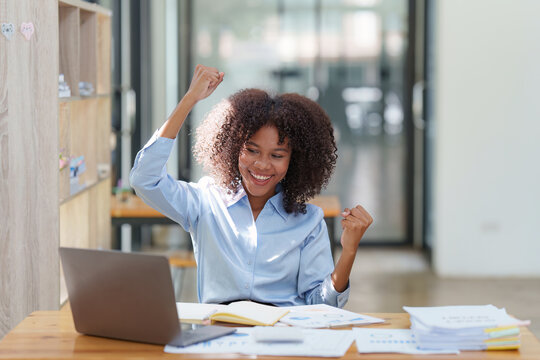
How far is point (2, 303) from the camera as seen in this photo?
289 cm

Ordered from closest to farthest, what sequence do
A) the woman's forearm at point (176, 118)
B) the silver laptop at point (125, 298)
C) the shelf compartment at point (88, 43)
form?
the silver laptop at point (125, 298)
the woman's forearm at point (176, 118)
the shelf compartment at point (88, 43)

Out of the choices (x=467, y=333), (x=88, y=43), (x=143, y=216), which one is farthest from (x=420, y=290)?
(x=467, y=333)

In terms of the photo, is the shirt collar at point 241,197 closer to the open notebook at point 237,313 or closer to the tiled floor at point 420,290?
the open notebook at point 237,313

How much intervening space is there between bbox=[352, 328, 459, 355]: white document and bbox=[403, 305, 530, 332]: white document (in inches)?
2.1

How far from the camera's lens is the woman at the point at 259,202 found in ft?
8.06

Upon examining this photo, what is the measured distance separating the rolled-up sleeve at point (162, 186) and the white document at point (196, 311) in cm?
36

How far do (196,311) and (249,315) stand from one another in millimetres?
145

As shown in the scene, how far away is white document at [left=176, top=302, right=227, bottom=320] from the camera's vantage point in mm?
2107

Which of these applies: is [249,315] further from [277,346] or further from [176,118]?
[176,118]

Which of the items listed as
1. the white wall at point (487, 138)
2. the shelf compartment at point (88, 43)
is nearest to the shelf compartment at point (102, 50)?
the shelf compartment at point (88, 43)

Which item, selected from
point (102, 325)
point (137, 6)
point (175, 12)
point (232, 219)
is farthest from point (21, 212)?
point (175, 12)

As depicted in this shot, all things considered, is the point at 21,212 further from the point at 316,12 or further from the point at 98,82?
the point at 316,12

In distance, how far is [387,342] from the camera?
77.0 inches

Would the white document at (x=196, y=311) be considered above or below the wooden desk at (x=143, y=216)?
above
